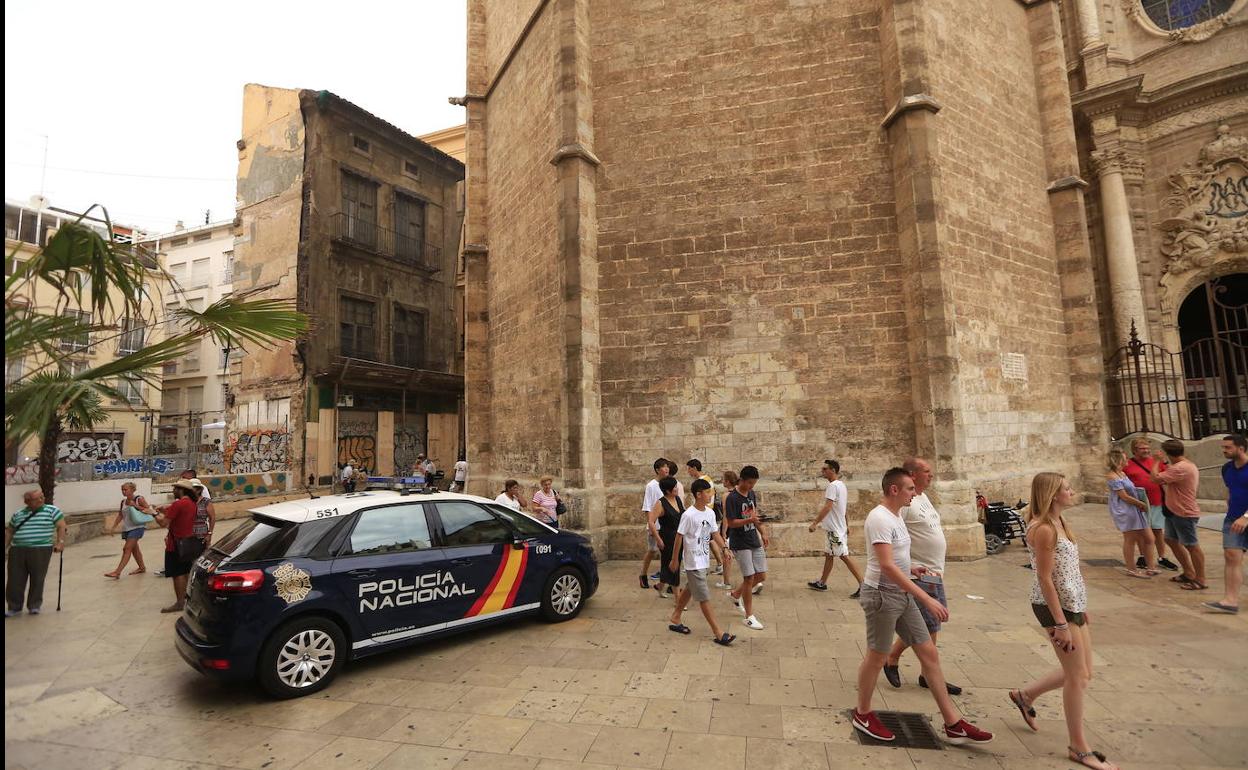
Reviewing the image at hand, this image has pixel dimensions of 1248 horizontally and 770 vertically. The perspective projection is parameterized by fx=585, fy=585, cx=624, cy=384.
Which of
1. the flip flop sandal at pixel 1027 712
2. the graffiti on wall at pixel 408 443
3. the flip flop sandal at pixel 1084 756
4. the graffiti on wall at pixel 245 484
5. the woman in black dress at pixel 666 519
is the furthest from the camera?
the graffiti on wall at pixel 408 443

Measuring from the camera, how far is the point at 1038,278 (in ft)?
36.6

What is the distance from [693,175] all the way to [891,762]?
8.78 m

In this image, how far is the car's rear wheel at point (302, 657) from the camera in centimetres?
445

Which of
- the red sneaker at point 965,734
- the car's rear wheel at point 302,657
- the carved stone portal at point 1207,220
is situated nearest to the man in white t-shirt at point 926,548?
the red sneaker at point 965,734

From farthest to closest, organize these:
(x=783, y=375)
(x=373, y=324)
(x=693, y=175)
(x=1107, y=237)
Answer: (x=373, y=324) → (x=1107, y=237) → (x=693, y=175) → (x=783, y=375)

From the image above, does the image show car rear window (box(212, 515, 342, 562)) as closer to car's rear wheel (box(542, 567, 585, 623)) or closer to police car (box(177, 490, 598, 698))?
police car (box(177, 490, 598, 698))

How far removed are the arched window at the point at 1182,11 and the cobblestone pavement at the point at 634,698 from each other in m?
16.8

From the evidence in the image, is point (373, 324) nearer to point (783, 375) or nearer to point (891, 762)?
point (783, 375)

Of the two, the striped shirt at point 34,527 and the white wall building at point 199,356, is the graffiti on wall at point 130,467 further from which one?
the striped shirt at point 34,527

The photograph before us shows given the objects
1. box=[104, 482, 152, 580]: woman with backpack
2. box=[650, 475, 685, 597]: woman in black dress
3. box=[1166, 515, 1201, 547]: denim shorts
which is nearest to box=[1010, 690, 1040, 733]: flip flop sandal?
box=[650, 475, 685, 597]: woman in black dress

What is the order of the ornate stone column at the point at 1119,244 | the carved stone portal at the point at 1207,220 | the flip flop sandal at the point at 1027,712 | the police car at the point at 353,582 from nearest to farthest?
the flip flop sandal at the point at 1027,712, the police car at the point at 353,582, the carved stone portal at the point at 1207,220, the ornate stone column at the point at 1119,244

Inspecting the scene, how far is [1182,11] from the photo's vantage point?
1530 cm

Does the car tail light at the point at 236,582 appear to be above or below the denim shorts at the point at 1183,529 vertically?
above

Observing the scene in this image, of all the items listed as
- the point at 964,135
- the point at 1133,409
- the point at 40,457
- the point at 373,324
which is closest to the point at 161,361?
the point at 40,457
